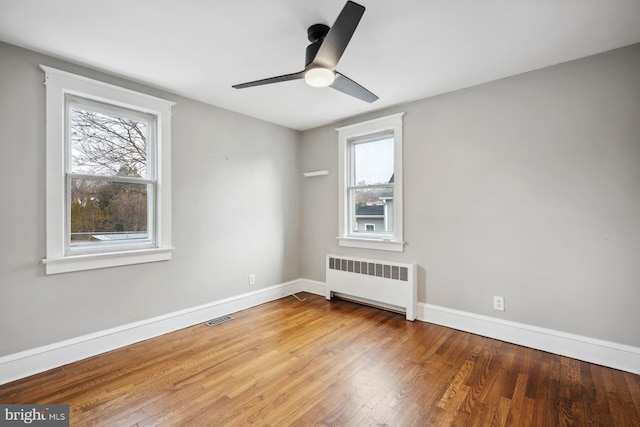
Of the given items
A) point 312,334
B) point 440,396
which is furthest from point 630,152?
point 312,334

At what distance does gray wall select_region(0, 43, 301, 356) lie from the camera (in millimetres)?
2166

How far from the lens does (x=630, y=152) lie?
2.21 meters

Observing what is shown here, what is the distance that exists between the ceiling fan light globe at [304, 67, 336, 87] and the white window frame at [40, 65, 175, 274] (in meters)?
1.89

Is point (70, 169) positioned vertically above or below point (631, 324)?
above

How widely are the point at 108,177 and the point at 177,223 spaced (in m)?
0.75

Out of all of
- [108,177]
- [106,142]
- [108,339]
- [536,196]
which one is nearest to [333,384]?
[108,339]

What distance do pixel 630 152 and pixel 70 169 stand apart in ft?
14.9

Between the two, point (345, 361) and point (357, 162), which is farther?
point (357, 162)

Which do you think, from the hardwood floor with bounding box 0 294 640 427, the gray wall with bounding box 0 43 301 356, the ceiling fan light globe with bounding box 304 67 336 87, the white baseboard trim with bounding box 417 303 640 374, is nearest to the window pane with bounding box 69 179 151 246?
the gray wall with bounding box 0 43 301 356

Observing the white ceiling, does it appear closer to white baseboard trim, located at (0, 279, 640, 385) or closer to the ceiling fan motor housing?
the ceiling fan motor housing

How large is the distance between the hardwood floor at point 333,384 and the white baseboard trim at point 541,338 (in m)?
0.08

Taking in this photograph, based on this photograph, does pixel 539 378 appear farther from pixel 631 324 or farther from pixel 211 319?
pixel 211 319

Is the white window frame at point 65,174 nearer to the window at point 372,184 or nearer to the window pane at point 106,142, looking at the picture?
the window pane at point 106,142

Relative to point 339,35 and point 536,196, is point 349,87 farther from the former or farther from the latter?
point 536,196
